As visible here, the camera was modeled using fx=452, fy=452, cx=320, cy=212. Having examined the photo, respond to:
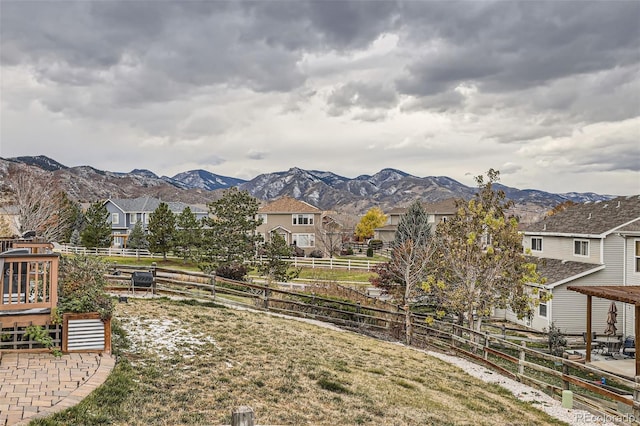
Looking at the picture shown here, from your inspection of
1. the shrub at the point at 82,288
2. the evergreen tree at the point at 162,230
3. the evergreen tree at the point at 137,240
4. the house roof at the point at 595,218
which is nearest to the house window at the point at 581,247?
the house roof at the point at 595,218

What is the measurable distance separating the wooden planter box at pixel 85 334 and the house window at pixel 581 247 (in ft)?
83.4

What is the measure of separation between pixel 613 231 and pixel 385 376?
19.2 meters

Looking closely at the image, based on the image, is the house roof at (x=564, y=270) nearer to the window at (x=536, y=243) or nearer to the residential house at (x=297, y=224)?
the window at (x=536, y=243)

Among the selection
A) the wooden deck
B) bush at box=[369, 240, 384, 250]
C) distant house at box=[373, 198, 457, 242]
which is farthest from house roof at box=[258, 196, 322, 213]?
the wooden deck

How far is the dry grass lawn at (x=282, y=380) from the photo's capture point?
271 inches

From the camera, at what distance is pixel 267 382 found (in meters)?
8.23

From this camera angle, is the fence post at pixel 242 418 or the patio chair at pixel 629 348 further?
the patio chair at pixel 629 348

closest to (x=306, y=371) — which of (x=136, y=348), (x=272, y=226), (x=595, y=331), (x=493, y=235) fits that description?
(x=136, y=348)

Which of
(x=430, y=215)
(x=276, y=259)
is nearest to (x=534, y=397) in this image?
(x=276, y=259)

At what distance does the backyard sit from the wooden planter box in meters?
0.45

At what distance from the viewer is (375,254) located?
55.4m

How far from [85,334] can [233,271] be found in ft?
66.4

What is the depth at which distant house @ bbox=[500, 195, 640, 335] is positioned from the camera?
23172mm

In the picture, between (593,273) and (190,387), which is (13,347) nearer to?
(190,387)
